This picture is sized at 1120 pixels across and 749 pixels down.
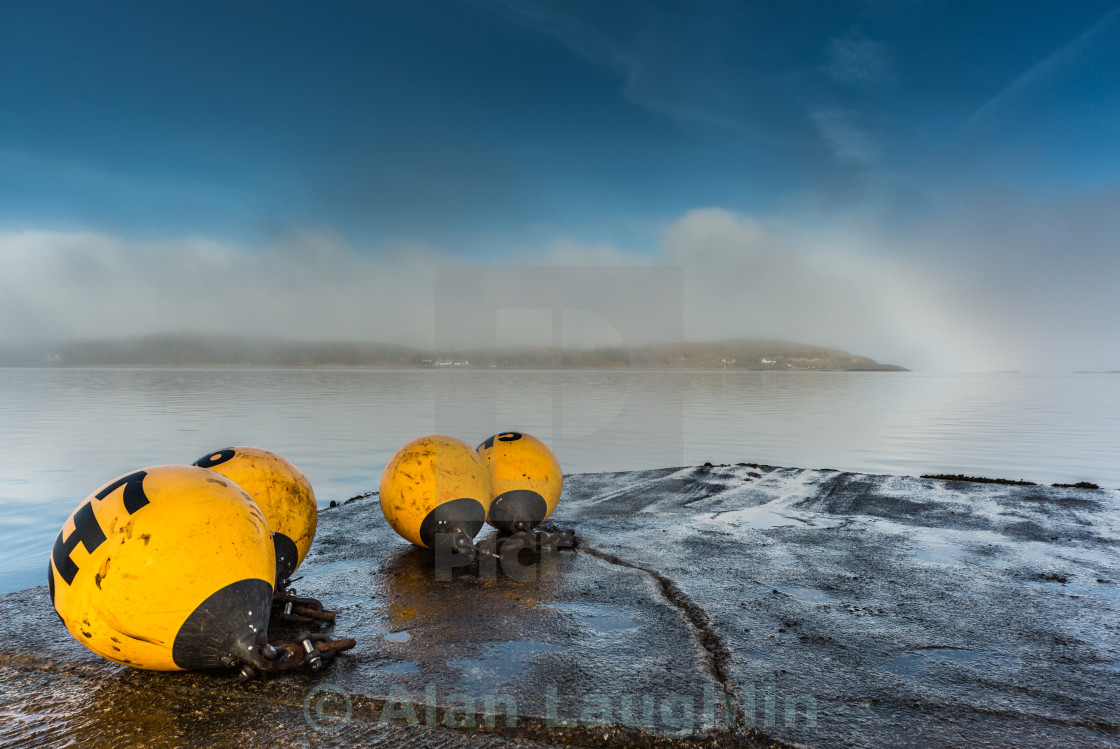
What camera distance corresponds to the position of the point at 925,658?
13.0 ft

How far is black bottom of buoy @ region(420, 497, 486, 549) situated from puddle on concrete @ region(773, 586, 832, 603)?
2935 millimetres

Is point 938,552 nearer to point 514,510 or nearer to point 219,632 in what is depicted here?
point 514,510

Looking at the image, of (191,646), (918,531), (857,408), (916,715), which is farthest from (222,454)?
(857,408)

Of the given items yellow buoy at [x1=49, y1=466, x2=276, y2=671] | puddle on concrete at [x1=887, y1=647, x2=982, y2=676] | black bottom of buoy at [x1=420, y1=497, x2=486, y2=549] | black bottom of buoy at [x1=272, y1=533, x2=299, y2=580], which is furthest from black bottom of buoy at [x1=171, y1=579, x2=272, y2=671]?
puddle on concrete at [x1=887, y1=647, x2=982, y2=676]

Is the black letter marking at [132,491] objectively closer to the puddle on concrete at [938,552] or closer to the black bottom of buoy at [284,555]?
the black bottom of buoy at [284,555]

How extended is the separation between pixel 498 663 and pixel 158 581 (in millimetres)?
2058

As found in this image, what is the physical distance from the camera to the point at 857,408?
30.7m

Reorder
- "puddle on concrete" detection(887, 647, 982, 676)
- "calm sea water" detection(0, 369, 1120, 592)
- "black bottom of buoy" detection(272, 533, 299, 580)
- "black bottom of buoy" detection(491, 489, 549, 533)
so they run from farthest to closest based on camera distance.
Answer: "calm sea water" detection(0, 369, 1120, 592) → "black bottom of buoy" detection(491, 489, 549, 533) → "black bottom of buoy" detection(272, 533, 299, 580) → "puddle on concrete" detection(887, 647, 982, 676)

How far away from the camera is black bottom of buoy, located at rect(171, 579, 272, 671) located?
3.58 m

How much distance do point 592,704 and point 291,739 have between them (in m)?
1.53

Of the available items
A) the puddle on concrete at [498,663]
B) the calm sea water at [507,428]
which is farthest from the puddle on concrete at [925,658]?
the calm sea water at [507,428]

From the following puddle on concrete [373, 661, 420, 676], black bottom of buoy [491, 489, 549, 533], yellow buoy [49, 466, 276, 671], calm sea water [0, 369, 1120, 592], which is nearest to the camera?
yellow buoy [49, 466, 276, 671]

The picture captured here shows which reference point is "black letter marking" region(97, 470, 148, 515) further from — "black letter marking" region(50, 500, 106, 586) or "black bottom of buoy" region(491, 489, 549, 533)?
"black bottom of buoy" region(491, 489, 549, 533)

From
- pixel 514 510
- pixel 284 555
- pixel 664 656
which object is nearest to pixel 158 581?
pixel 284 555
